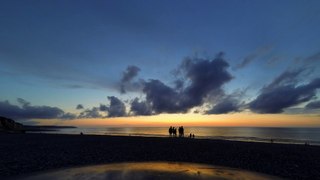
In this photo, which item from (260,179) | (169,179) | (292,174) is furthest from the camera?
(292,174)

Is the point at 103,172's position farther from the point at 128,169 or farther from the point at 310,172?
the point at 310,172

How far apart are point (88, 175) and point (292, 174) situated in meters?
12.4

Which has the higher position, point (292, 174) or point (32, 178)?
point (32, 178)

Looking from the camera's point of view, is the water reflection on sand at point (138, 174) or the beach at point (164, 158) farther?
the beach at point (164, 158)

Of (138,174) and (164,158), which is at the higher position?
(138,174)

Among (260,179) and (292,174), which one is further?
(292,174)

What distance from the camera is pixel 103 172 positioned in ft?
11.1

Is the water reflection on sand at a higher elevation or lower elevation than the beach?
higher

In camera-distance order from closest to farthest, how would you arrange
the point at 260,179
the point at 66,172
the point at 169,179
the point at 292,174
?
the point at 169,179 → the point at 260,179 → the point at 66,172 → the point at 292,174

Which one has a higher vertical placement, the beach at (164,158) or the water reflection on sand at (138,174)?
the water reflection on sand at (138,174)

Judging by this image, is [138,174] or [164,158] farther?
[164,158]

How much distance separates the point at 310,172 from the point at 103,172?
13513mm

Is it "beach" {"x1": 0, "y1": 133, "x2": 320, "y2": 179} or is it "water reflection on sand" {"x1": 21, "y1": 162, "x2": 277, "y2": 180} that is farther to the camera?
"beach" {"x1": 0, "y1": 133, "x2": 320, "y2": 179}

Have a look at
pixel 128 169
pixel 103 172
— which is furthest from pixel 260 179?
pixel 103 172
